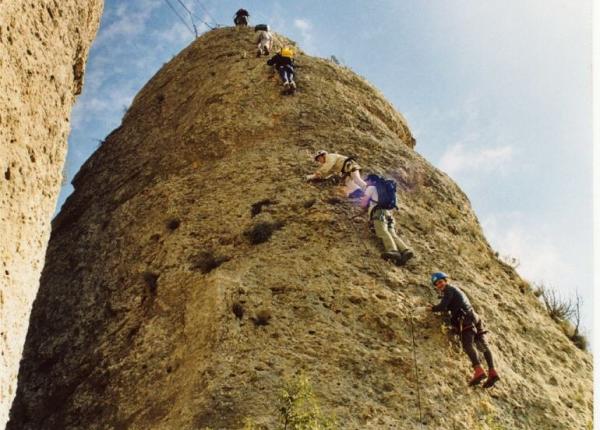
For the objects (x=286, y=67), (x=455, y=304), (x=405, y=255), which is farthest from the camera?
(x=286, y=67)

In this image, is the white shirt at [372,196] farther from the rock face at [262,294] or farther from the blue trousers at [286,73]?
the blue trousers at [286,73]

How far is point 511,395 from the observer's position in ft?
26.2

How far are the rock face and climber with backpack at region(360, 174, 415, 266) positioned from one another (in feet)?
0.57

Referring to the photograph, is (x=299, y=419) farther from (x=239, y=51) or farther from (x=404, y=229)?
(x=239, y=51)

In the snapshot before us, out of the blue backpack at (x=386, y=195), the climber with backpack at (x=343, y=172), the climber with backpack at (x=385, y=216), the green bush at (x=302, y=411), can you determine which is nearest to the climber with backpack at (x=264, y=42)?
the climber with backpack at (x=343, y=172)

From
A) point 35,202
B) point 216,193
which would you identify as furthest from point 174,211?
point 35,202

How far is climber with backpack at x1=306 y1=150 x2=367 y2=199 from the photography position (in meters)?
10.4

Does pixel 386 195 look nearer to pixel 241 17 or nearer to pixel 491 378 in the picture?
pixel 491 378

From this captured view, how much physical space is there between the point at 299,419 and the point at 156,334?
3.24 metres

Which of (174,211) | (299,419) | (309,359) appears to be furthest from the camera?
(174,211)

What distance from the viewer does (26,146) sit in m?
6.62

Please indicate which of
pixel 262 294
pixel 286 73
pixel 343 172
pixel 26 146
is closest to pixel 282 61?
pixel 286 73

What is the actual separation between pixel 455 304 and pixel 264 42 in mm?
10242

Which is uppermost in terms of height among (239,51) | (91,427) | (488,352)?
(239,51)
